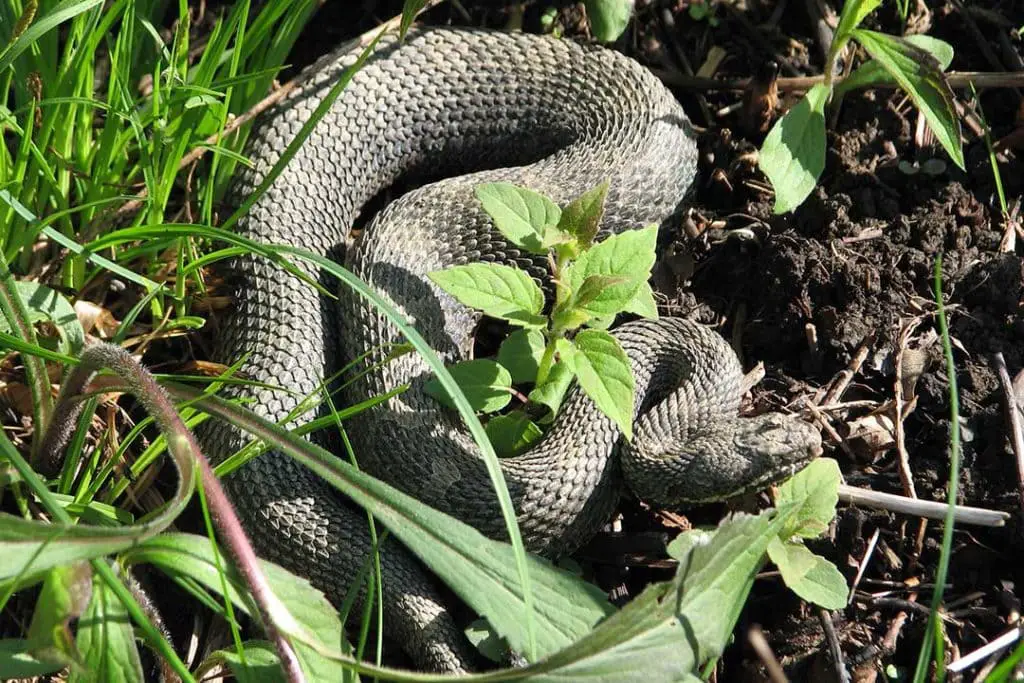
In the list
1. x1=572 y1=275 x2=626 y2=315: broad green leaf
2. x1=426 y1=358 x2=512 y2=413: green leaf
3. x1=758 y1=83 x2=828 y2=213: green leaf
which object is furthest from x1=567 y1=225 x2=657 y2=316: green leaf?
x1=758 y1=83 x2=828 y2=213: green leaf

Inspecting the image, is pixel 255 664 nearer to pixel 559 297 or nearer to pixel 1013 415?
pixel 559 297

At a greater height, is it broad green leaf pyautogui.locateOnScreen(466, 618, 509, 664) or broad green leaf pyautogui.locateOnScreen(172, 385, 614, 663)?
broad green leaf pyautogui.locateOnScreen(172, 385, 614, 663)

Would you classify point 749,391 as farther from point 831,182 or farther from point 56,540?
point 56,540

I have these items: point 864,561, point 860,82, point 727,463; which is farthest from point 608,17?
point 864,561

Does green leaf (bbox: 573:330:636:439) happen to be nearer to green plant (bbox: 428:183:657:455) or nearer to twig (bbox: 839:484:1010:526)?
green plant (bbox: 428:183:657:455)

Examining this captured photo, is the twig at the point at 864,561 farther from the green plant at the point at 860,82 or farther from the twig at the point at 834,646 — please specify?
the green plant at the point at 860,82

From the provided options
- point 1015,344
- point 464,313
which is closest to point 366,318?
point 464,313
